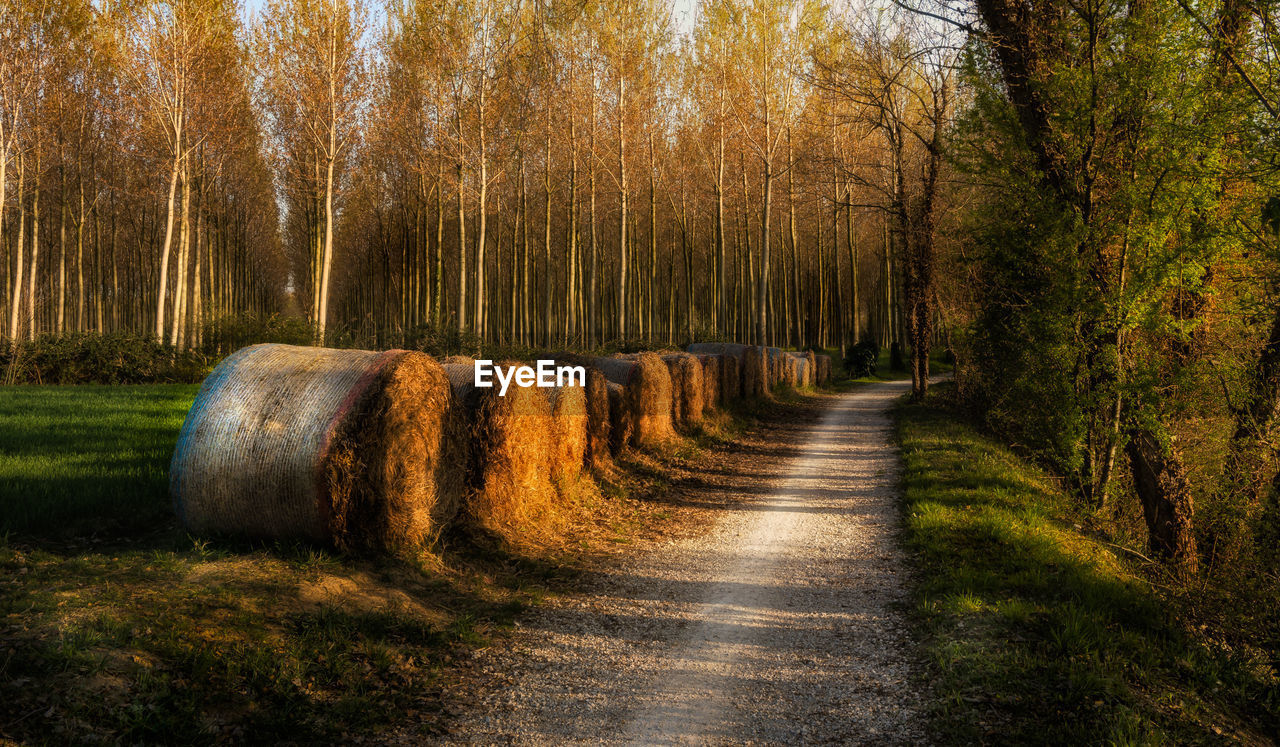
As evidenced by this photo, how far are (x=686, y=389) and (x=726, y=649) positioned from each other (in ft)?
35.8

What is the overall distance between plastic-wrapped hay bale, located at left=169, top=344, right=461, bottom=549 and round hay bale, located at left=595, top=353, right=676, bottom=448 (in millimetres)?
5665

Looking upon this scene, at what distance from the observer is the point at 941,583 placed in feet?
22.3

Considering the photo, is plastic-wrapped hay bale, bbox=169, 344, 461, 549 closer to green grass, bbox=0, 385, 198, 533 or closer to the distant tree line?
green grass, bbox=0, 385, 198, 533

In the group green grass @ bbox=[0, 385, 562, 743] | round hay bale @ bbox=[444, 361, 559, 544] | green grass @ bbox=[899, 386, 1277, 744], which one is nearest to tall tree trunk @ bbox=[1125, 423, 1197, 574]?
green grass @ bbox=[899, 386, 1277, 744]

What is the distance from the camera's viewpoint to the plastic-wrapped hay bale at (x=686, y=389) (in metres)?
15.9

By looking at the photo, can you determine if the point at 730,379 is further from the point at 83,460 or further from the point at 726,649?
the point at 726,649

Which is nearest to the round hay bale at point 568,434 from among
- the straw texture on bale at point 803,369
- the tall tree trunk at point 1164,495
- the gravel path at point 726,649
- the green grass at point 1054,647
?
the gravel path at point 726,649

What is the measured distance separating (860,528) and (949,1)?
7.92m

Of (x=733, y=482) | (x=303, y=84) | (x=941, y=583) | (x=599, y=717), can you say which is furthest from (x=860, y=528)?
(x=303, y=84)

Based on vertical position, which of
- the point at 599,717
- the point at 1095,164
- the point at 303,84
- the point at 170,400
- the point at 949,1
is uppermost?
the point at 303,84

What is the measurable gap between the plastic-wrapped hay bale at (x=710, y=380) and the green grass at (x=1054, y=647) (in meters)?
8.70

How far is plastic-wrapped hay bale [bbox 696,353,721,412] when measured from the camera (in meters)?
17.9

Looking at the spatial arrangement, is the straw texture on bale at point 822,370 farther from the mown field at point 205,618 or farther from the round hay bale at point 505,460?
the mown field at point 205,618

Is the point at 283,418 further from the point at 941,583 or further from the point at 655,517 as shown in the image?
the point at 941,583
